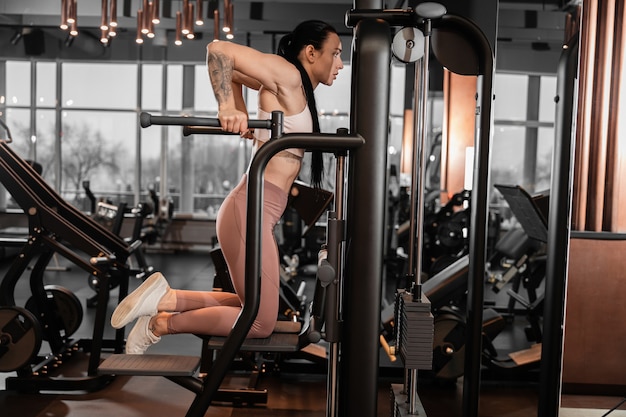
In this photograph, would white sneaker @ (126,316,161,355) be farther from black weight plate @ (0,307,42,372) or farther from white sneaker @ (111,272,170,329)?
black weight plate @ (0,307,42,372)

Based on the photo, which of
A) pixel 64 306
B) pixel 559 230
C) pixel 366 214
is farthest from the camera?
pixel 64 306

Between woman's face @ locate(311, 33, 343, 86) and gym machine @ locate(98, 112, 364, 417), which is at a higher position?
woman's face @ locate(311, 33, 343, 86)

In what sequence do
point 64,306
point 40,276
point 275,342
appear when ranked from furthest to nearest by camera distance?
point 64,306 < point 40,276 < point 275,342

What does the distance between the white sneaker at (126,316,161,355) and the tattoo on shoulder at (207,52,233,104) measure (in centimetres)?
91

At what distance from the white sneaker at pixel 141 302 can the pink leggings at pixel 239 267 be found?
0.09 meters

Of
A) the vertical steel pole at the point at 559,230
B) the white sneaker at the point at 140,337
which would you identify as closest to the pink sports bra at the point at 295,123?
the white sneaker at the point at 140,337

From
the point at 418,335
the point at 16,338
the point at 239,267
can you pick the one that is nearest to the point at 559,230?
the point at 418,335

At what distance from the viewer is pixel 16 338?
3.26 m

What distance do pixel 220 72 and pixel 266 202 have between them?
1.66ft

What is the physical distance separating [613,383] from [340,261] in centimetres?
241

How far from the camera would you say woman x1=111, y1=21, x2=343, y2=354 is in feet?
6.96

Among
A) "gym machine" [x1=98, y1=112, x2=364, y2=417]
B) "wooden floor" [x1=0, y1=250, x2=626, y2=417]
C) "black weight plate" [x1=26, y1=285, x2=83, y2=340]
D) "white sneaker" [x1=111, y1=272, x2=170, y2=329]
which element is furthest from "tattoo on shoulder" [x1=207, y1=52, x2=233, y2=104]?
"black weight plate" [x1=26, y1=285, x2=83, y2=340]

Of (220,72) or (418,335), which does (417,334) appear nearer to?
(418,335)

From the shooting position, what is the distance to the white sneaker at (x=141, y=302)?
6.94 feet
